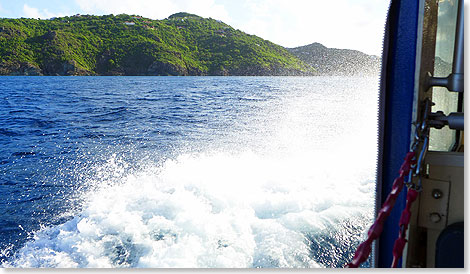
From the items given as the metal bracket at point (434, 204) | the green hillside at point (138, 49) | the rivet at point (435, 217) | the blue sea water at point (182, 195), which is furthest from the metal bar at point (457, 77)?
the green hillside at point (138, 49)

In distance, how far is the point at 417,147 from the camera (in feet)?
4.12

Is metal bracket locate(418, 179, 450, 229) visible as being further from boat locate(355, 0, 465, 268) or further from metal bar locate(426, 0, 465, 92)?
metal bar locate(426, 0, 465, 92)

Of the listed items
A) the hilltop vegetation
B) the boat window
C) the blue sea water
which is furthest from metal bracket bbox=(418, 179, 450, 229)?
the hilltop vegetation

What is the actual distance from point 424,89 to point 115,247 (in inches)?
96.1

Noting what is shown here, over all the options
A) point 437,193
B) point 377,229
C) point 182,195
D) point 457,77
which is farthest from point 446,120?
point 182,195

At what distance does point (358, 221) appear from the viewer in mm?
3361

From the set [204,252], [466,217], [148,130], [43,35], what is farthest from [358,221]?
[43,35]

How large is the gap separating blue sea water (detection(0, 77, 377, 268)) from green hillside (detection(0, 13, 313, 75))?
32.0 m

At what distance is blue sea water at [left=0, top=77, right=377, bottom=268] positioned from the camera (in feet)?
9.21

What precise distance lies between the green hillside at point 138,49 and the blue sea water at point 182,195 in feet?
105

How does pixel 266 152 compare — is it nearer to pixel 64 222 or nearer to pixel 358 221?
pixel 358 221

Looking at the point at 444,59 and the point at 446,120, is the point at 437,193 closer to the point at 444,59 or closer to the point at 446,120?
the point at 446,120

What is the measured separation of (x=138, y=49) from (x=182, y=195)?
44372 millimetres

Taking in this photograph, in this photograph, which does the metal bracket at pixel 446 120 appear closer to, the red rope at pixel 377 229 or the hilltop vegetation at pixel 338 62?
the red rope at pixel 377 229
